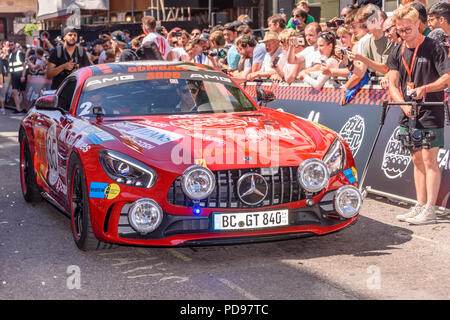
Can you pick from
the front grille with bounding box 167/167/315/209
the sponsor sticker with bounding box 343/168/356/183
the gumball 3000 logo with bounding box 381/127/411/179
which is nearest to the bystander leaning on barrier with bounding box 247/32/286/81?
the gumball 3000 logo with bounding box 381/127/411/179

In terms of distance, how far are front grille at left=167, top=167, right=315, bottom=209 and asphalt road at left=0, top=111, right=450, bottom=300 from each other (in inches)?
18.6

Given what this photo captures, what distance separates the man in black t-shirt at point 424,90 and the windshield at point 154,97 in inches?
62.7

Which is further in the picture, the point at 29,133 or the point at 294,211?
the point at 29,133

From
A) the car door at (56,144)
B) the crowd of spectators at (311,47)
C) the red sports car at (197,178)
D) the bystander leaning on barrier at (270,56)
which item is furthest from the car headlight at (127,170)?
the bystander leaning on barrier at (270,56)

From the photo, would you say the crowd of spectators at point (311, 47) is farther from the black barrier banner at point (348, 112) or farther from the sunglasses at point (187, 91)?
the sunglasses at point (187, 91)

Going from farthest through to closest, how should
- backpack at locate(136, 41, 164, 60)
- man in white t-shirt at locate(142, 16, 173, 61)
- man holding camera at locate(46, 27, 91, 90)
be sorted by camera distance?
1. man in white t-shirt at locate(142, 16, 173, 61)
2. backpack at locate(136, 41, 164, 60)
3. man holding camera at locate(46, 27, 91, 90)

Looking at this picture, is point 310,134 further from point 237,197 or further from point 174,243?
point 174,243

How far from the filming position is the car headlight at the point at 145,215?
17.4 ft

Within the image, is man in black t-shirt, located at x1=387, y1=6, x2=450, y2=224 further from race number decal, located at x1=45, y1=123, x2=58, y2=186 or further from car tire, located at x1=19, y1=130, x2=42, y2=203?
car tire, located at x1=19, y1=130, x2=42, y2=203

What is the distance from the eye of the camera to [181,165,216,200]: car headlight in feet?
17.3

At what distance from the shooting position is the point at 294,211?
→ 554cm

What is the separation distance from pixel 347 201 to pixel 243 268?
0.99 meters

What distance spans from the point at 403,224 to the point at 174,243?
2660 millimetres
